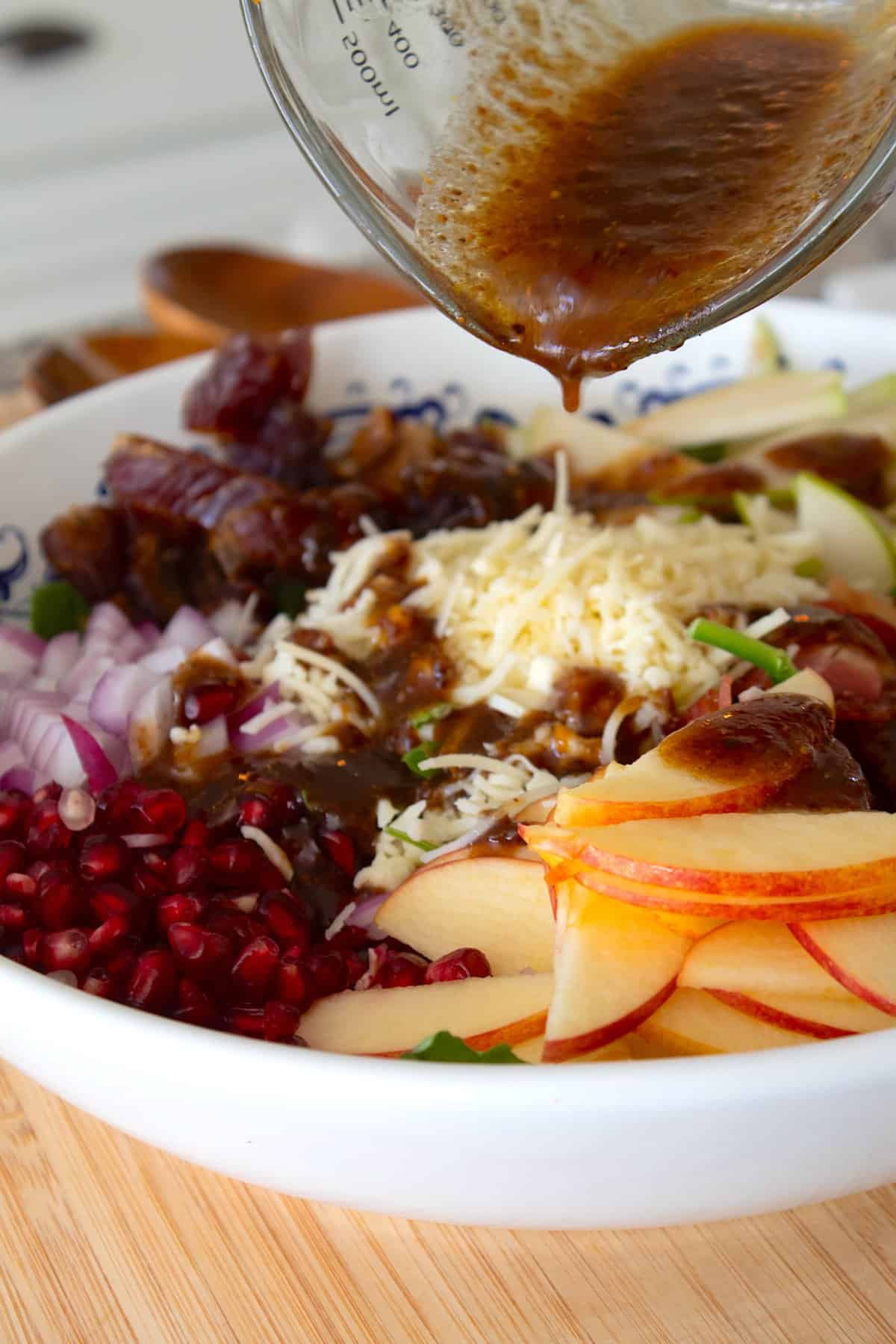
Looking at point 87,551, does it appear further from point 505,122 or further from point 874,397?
point 874,397

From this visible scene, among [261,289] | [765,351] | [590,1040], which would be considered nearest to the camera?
[590,1040]

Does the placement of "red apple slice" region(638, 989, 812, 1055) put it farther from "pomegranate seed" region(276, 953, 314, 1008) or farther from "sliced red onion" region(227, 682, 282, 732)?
"sliced red onion" region(227, 682, 282, 732)

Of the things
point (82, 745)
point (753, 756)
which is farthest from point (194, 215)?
point (753, 756)

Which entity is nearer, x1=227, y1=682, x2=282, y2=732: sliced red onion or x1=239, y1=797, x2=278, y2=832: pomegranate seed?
x1=239, y1=797, x2=278, y2=832: pomegranate seed

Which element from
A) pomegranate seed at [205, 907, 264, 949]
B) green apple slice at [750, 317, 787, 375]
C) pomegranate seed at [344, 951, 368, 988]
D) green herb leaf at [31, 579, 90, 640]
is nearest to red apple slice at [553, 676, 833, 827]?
pomegranate seed at [344, 951, 368, 988]

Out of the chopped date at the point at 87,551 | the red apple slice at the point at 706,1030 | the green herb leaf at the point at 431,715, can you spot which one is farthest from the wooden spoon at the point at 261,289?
the red apple slice at the point at 706,1030

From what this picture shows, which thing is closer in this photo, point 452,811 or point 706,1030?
point 706,1030

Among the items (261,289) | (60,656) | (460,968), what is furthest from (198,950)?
(261,289)
